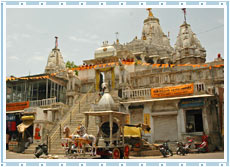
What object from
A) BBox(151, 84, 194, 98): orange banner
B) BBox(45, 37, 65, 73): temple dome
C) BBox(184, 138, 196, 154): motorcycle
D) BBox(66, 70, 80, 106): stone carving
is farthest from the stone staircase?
BBox(45, 37, 65, 73): temple dome

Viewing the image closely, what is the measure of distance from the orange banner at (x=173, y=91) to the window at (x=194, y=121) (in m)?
2.00

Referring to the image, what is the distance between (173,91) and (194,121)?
3.24 m

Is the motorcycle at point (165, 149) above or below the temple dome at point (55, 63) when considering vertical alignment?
below

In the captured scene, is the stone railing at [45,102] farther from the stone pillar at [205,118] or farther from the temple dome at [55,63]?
the temple dome at [55,63]

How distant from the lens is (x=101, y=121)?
14.6m

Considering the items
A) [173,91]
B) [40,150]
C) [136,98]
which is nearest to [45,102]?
[136,98]

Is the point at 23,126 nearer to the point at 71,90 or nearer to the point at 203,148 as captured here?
the point at 71,90

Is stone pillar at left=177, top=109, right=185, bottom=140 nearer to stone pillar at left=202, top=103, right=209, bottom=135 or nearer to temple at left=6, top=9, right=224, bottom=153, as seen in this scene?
temple at left=6, top=9, right=224, bottom=153

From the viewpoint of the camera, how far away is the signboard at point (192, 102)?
1991cm

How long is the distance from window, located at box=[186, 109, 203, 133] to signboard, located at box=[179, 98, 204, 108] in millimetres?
1083

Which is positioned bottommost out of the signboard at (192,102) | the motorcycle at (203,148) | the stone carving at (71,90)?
the motorcycle at (203,148)

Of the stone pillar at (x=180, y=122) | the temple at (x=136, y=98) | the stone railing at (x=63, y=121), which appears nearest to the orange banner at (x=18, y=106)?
the temple at (x=136, y=98)
